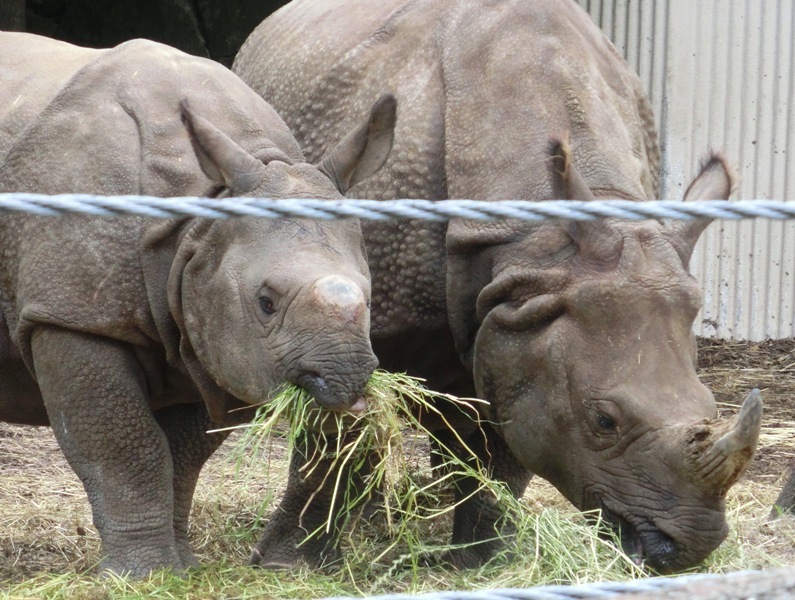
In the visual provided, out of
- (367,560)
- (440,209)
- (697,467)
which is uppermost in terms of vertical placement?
(440,209)

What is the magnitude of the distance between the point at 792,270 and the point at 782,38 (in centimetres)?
196

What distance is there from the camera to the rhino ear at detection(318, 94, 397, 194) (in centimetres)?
558

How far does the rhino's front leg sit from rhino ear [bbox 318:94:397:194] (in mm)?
1076

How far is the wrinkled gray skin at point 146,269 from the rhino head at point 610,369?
2.59 feet

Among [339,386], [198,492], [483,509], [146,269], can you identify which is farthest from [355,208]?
[198,492]

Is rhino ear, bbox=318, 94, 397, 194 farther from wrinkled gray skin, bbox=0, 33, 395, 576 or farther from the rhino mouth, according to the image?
the rhino mouth

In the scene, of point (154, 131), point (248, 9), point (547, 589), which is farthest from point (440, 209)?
point (248, 9)

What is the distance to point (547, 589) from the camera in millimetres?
2521

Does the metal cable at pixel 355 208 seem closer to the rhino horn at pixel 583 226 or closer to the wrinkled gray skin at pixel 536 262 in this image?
the wrinkled gray skin at pixel 536 262

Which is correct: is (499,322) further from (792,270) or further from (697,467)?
(792,270)

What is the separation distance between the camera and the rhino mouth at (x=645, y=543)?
531 centimetres

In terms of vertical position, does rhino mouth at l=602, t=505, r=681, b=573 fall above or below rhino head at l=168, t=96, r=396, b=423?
below

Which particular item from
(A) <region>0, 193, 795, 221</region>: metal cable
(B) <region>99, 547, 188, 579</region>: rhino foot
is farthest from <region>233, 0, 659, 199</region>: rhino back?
(A) <region>0, 193, 795, 221</region>: metal cable

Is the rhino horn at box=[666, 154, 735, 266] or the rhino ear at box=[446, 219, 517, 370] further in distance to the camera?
the rhino ear at box=[446, 219, 517, 370]
